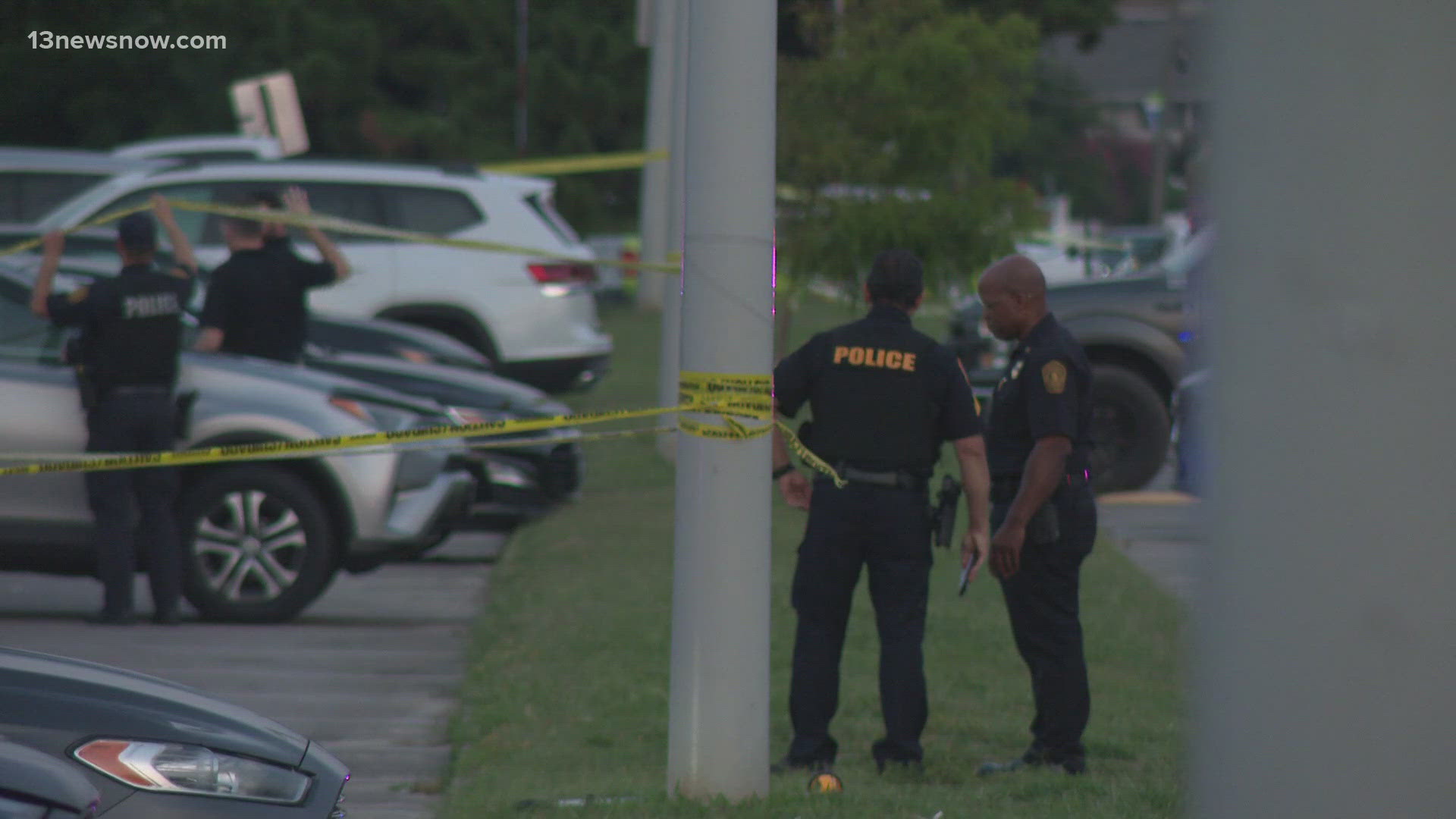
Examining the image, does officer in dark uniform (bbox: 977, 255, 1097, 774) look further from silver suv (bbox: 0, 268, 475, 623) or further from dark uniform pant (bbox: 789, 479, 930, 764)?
silver suv (bbox: 0, 268, 475, 623)

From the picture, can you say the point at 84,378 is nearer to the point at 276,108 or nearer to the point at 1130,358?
the point at 1130,358

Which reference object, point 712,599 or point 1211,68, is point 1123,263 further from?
point 1211,68

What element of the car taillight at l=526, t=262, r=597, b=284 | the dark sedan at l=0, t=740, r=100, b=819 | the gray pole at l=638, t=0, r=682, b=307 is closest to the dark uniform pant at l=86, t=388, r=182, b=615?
the dark sedan at l=0, t=740, r=100, b=819

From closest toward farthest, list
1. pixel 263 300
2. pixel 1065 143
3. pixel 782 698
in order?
1. pixel 782 698
2. pixel 263 300
3. pixel 1065 143

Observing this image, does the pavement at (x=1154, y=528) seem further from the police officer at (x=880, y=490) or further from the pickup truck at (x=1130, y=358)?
the police officer at (x=880, y=490)

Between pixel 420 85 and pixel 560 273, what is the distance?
30299 mm

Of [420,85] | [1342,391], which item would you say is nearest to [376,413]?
[1342,391]

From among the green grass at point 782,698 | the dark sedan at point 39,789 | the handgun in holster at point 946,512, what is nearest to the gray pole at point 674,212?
the green grass at point 782,698

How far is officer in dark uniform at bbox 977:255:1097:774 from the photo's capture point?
559 centimetres

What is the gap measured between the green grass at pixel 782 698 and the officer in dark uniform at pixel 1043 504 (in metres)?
0.24

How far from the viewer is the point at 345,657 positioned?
7.73 m

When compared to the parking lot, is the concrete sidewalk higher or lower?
higher

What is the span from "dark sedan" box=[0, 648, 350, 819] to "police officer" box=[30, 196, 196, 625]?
13.0 feet

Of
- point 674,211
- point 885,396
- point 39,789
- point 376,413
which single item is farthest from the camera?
point 674,211
